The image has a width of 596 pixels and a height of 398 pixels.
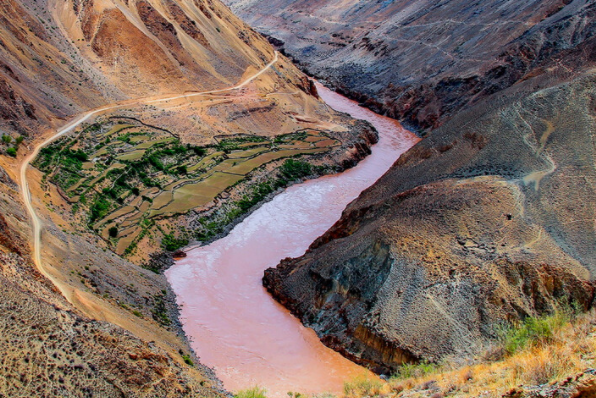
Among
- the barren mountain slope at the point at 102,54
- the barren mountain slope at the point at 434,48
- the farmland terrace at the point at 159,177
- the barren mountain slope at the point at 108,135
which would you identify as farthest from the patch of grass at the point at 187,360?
the barren mountain slope at the point at 434,48

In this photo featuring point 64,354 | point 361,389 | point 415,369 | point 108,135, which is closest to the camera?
point 64,354

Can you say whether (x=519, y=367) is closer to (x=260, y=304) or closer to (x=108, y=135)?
(x=260, y=304)

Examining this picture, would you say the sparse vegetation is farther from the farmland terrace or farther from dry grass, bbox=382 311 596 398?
dry grass, bbox=382 311 596 398

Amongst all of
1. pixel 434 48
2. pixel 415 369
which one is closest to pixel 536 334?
pixel 415 369

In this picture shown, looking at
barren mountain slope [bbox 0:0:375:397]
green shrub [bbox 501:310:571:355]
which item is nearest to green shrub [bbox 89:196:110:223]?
barren mountain slope [bbox 0:0:375:397]

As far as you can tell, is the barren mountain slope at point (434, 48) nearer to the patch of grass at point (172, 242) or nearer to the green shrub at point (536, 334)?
the green shrub at point (536, 334)
